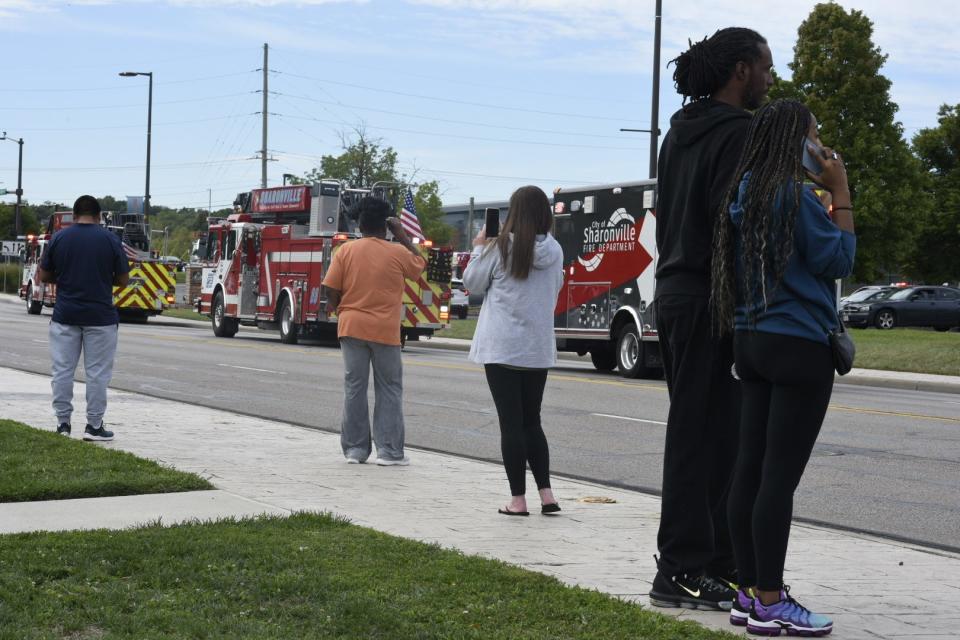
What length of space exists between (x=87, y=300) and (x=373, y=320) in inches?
99.1

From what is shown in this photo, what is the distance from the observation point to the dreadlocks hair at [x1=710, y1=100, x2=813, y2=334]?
4.94m

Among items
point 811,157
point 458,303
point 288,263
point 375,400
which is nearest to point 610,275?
point 288,263

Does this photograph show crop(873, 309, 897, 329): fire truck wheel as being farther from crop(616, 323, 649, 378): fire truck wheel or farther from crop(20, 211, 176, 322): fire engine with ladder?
crop(616, 323, 649, 378): fire truck wheel

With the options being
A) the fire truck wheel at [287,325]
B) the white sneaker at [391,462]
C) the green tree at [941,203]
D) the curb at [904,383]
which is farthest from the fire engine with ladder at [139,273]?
the green tree at [941,203]

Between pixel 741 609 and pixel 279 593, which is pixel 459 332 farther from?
pixel 741 609

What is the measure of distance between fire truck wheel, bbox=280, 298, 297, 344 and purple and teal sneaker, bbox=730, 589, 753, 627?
2660cm

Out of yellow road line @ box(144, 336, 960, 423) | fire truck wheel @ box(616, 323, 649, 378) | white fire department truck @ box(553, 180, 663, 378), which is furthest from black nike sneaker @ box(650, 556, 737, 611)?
fire truck wheel @ box(616, 323, 649, 378)

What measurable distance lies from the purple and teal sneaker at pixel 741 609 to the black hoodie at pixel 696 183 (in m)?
1.15

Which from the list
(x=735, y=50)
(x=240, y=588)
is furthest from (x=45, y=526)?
(x=735, y=50)

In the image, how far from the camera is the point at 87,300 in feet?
36.0

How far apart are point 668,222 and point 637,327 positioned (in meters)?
16.1

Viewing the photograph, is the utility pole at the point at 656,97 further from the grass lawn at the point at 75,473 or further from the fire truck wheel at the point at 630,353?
the grass lawn at the point at 75,473

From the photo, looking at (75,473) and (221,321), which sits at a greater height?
(221,321)

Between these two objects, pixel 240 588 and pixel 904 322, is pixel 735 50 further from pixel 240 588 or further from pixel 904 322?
pixel 904 322
